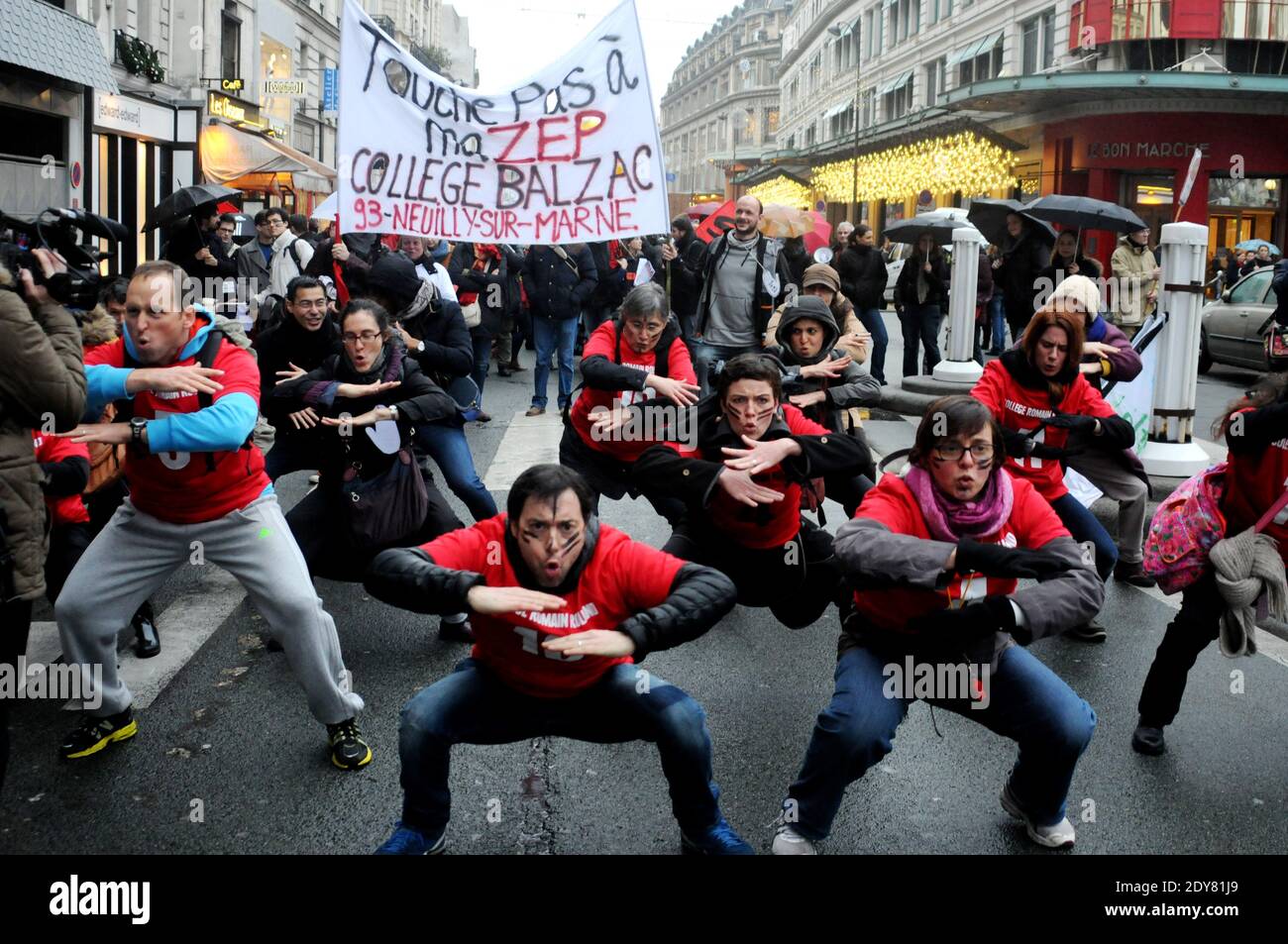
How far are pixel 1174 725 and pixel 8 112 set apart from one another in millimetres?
21010

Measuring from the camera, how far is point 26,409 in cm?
352

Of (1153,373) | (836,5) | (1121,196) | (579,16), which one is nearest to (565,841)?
(1153,373)

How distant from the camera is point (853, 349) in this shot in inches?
275

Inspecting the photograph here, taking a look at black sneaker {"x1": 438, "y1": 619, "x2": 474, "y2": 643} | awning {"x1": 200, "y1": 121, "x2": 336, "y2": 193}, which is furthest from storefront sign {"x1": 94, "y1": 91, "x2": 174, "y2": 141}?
black sneaker {"x1": 438, "y1": 619, "x2": 474, "y2": 643}

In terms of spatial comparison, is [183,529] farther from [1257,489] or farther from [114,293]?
[1257,489]

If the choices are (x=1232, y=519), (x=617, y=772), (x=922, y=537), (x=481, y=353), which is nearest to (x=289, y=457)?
(x=617, y=772)

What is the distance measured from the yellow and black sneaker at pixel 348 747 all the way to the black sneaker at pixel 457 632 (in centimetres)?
128

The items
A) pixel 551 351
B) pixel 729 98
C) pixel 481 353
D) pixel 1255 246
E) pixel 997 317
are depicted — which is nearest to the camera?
pixel 551 351

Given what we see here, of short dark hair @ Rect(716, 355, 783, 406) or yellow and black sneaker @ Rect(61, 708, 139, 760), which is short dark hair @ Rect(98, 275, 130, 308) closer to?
Answer: yellow and black sneaker @ Rect(61, 708, 139, 760)

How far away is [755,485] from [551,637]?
5.23 feet

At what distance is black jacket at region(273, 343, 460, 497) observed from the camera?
18.2 ft

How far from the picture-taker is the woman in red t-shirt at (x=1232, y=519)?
174 inches

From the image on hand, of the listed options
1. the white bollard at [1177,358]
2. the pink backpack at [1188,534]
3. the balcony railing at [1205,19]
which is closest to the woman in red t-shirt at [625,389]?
the pink backpack at [1188,534]
